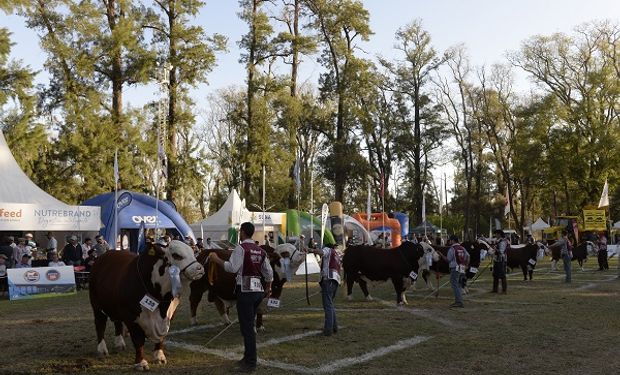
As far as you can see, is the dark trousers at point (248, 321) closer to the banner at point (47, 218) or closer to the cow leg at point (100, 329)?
the cow leg at point (100, 329)

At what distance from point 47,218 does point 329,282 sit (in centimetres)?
1454

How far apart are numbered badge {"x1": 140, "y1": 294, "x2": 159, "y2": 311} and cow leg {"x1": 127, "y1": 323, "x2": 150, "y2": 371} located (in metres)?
0.38

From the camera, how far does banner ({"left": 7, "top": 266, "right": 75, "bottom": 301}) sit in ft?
55.9

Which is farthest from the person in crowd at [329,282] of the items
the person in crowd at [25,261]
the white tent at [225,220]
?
the white tent at [225,220]

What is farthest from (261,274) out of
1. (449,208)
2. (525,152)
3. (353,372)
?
(449,208)

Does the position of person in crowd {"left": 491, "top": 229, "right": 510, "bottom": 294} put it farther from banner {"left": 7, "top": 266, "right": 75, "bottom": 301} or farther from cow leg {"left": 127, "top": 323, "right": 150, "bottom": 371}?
banner {"left": 7, "top": 266, "right": 75, "bottom": 301}

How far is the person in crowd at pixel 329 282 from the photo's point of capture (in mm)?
10508

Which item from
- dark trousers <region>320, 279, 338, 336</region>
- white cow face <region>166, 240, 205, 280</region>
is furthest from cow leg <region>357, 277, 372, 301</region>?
white cow face <region>166, 240, 205, 280</region>

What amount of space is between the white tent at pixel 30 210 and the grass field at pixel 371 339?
555 centimetres

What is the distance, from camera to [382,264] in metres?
15.6

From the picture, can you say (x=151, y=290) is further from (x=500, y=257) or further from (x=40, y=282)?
(x=500, y=257)

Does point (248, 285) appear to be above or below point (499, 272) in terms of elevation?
above

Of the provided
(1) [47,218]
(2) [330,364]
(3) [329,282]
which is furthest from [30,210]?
(2) [330,364]

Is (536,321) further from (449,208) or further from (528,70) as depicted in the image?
(449,208)
